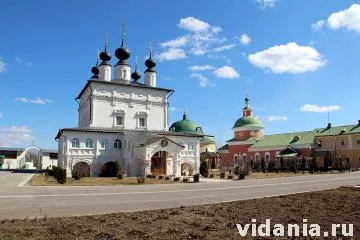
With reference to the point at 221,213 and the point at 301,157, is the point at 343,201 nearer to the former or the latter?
the point at 221,213

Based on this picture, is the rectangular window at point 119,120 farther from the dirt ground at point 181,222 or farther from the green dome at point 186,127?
the dirt ground at point 181,222

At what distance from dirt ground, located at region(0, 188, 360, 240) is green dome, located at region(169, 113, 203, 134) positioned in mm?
50048

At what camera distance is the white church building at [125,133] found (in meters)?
35.7

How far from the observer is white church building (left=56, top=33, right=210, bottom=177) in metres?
35.7

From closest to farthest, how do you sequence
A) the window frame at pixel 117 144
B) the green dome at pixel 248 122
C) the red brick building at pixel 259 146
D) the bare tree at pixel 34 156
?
the window frame at pixel 117 144, the red brick building at pixel 259 146, the green dome at pixel 248 122, the bare tree at pixel 34 156

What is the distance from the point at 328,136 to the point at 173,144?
30.4 meters

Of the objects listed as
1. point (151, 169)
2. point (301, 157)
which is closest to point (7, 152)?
point (151, 169)

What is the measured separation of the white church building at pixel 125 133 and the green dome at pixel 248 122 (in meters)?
24.4

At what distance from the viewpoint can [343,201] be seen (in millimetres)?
12820

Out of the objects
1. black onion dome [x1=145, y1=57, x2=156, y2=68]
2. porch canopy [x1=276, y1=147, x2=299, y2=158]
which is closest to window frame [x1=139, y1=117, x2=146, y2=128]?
black onion dome [x1=145, y1=57, x2=156, y2=68]

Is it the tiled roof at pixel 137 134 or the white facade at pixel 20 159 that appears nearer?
the tiled roof at pixel 137 134

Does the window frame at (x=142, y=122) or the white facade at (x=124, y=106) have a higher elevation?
the white facade at (x=124, y=106)

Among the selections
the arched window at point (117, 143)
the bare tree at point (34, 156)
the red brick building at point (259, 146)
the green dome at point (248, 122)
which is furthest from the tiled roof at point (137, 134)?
the bare tree at point (34, 156)

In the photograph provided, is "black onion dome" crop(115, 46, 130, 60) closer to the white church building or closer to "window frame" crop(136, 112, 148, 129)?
the white church building
